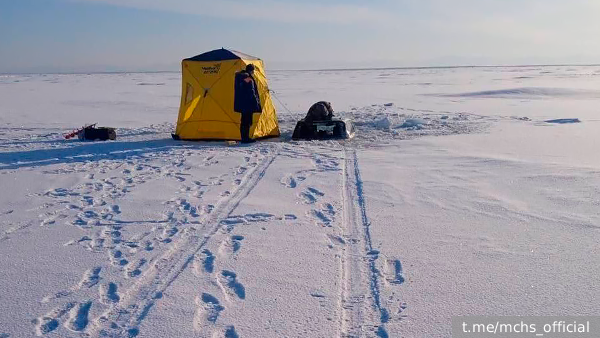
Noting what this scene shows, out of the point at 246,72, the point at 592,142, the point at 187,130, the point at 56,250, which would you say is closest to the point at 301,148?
the point at 246,72

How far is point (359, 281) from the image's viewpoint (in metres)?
4.50

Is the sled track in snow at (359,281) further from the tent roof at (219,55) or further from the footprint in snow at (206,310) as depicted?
the tent roof at (219,55)

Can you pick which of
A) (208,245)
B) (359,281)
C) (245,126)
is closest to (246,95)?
(245,126)

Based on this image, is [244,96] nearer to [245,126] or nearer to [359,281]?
[245,126]

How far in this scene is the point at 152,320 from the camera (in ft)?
12.6

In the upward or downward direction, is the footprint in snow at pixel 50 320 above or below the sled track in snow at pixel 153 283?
below

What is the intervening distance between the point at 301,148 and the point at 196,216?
5077mm

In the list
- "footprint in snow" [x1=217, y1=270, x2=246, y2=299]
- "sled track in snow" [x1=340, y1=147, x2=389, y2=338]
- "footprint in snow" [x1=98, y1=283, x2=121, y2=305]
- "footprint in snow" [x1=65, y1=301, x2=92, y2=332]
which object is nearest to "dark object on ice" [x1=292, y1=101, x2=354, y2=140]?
"sled track in snow" [x1=340, y1=147, x2=389, y2=338]

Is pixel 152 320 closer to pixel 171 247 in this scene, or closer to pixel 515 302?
pixel 171 247

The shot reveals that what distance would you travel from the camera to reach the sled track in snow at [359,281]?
12.4 ft

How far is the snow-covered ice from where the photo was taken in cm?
396

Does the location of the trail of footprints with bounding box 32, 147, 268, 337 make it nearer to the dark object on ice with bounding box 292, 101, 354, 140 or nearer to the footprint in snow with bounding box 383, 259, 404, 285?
the footprint in snow with bounding box 383, 259, 404, 285

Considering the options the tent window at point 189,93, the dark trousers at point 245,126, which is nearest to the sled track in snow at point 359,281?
the dark trousers at point 245,126

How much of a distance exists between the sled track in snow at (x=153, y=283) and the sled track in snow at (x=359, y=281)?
135 centimetres
